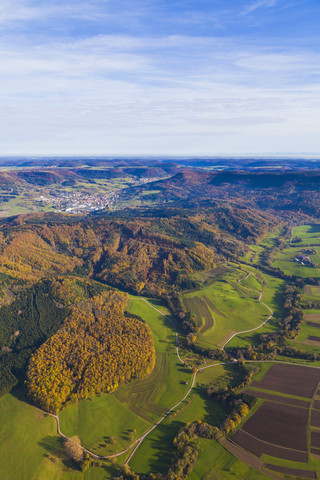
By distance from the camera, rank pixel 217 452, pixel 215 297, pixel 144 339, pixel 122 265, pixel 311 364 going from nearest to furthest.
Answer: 1. pixel 217 452
2. pixel 311 364
3. pixel 144 339
4. pixel 215 297
5. pixel 122 265

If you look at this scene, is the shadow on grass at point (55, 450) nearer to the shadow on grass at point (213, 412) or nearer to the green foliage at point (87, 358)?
the green foliage at point (87, 358)

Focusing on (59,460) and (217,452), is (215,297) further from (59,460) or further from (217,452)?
(59,460)

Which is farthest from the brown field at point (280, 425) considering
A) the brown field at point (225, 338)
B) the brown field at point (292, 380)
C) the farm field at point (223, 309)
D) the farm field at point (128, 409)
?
the farm field at point (223, 309)

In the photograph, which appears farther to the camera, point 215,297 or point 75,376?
point 215,297

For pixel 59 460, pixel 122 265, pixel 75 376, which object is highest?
pixel 122 265

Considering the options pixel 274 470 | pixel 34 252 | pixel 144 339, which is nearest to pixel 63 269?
pixel 34 252

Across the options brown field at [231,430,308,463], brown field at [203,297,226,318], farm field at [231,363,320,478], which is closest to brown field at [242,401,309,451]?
farm field at [231,363,320,478]
